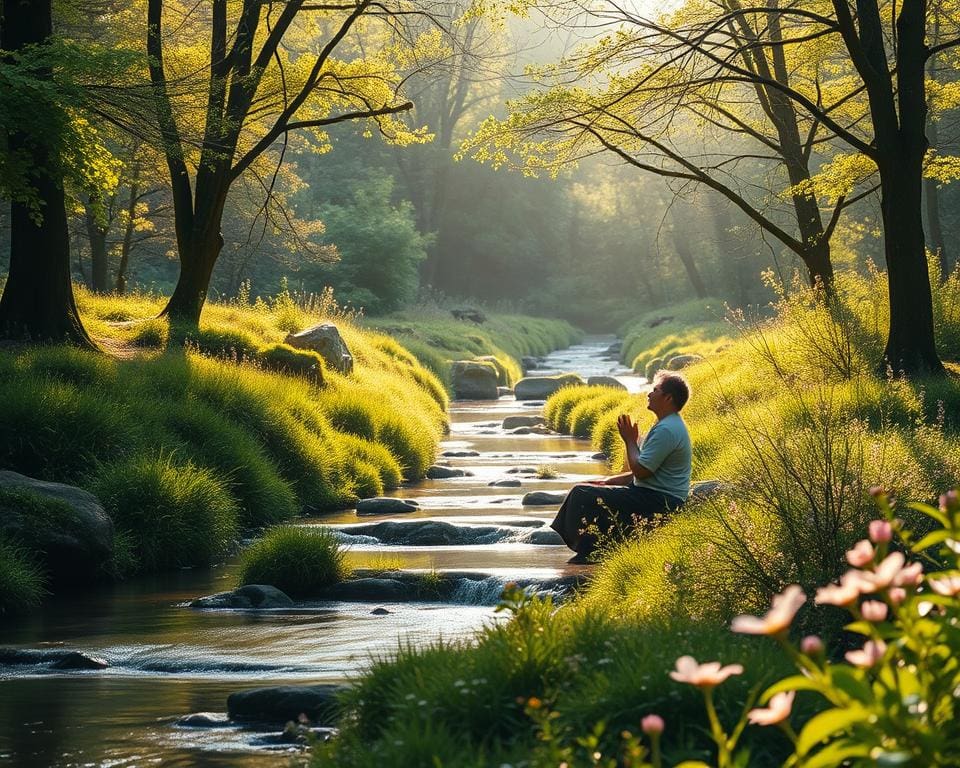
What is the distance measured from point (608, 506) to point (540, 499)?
14.5 ft

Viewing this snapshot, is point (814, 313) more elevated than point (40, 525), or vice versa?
point (814, 313)

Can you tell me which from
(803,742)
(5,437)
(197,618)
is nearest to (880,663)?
(803,742)

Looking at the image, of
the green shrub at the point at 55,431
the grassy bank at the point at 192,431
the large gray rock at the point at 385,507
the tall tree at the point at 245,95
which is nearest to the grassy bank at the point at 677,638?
the large gray rock at the point at 385,507

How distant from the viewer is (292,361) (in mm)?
18500

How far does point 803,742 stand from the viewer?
8.21ft

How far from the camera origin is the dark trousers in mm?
Result: 9891

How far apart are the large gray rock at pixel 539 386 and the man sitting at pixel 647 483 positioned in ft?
68.6

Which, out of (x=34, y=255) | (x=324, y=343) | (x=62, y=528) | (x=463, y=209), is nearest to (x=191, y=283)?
(x=324, y=343)

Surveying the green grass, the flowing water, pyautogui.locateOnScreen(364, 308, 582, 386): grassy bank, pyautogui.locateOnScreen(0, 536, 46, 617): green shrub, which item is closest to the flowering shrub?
the green grass

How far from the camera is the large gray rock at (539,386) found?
3111cm

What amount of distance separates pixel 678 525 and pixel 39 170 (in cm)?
767

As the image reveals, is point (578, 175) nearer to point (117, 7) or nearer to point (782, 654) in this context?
point (117, 7)

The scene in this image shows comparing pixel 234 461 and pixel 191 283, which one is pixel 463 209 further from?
pixel 234 461

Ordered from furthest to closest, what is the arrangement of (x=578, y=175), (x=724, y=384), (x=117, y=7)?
(x=578, y=175) → (x=117, y=7) → (x=724, y=384)
